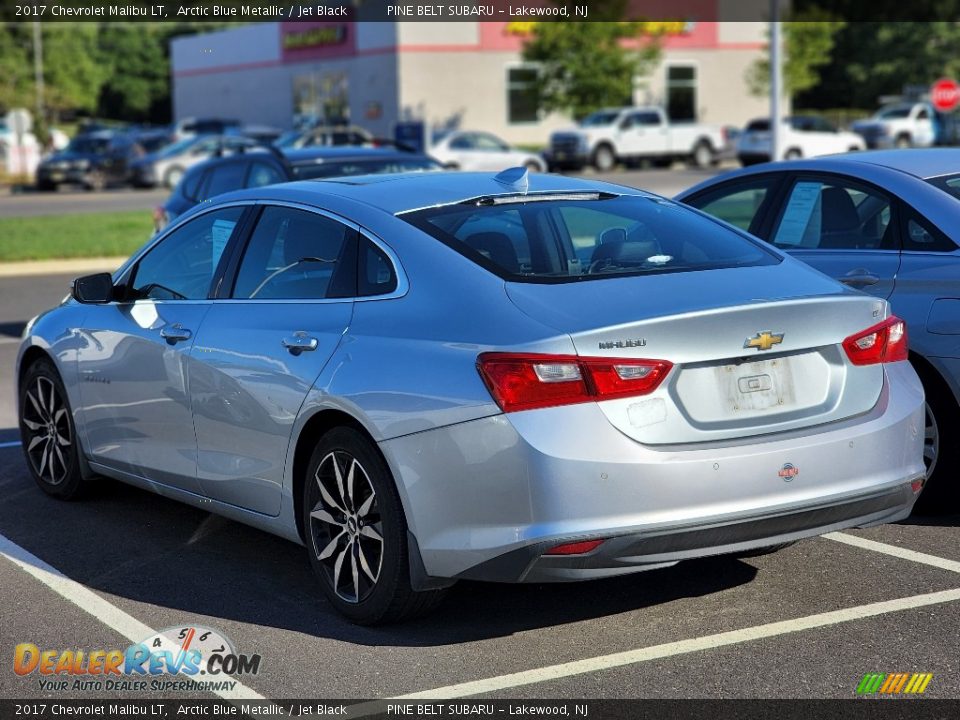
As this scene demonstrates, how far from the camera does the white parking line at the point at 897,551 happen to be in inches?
229

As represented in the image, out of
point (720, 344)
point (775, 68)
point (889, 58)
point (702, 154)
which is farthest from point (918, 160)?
point (889, 58)

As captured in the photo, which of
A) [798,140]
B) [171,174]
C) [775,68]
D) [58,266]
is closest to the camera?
[58,266]

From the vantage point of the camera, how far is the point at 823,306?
4.96 metres

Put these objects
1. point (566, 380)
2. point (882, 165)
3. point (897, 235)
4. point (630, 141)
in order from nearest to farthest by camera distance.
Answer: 1. point (566, 380)
2. point (897, 235)
3. point (882, 165)
4. point (630, 141)

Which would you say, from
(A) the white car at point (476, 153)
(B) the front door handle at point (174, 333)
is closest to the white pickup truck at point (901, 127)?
(A) the white car at point (476, 153)

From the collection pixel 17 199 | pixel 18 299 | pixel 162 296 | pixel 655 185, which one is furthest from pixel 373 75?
pixel 162 296

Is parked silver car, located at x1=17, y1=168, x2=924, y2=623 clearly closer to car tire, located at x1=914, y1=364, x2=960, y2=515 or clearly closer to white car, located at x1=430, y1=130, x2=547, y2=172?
car tire, located at x1=914, y1=364, x2=960, y2=515

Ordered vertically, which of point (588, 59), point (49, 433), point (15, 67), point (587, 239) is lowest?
point (49, 433)

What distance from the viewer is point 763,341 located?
4.76 m

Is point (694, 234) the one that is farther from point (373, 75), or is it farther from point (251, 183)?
point (373, 75)

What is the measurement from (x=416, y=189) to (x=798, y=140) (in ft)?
134

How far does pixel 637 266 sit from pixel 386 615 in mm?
1542

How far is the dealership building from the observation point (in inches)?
2222

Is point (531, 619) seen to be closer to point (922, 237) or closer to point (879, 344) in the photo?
point (879, 344)
